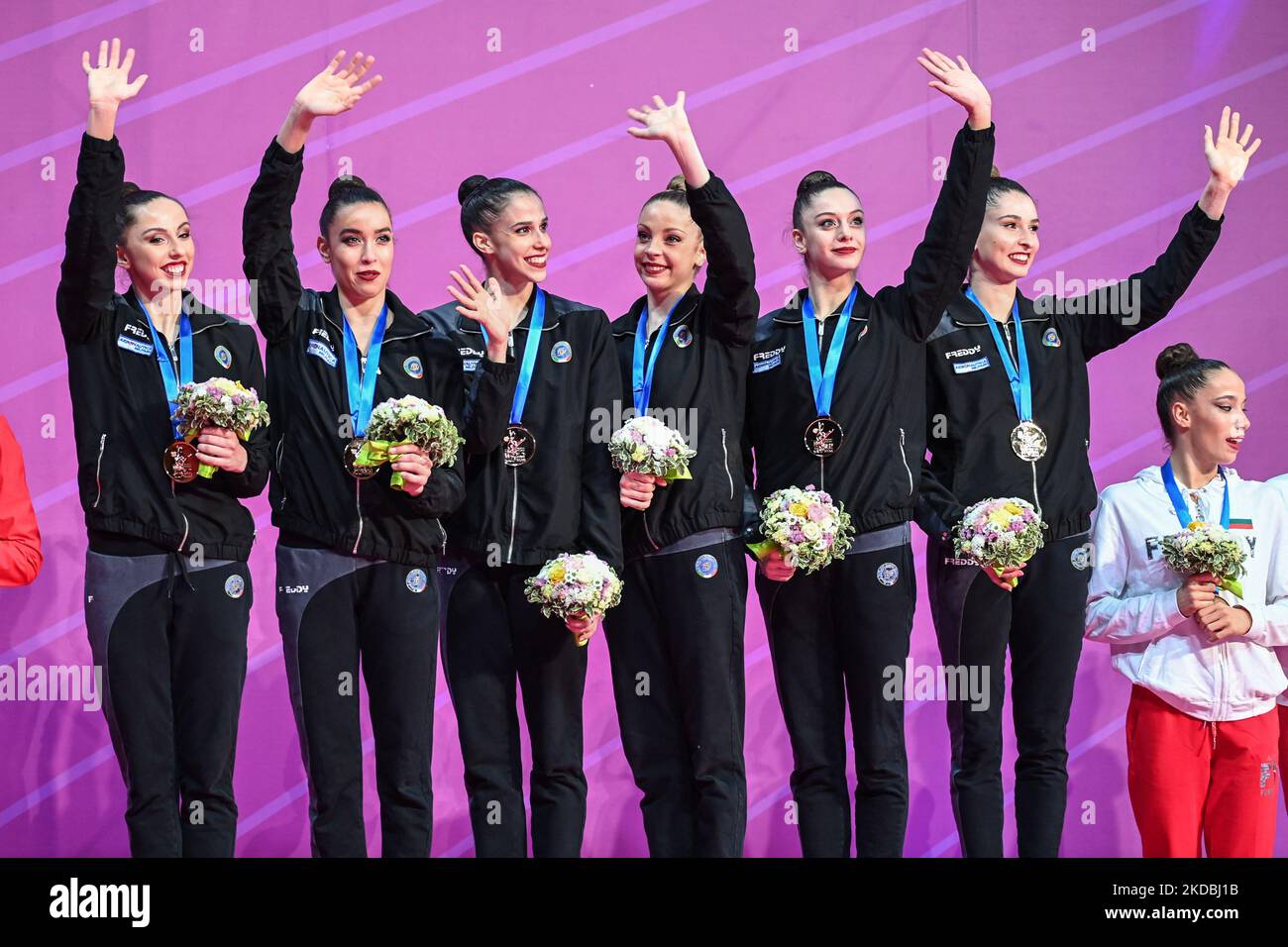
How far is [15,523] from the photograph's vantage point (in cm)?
489

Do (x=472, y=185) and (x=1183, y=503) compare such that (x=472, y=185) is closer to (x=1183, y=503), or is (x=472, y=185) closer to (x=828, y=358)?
(x=828, y=358)

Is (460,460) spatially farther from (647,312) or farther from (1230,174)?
(1230,174)

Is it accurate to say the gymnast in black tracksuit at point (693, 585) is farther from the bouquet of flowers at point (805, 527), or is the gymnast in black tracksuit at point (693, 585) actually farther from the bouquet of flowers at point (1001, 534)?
the bouquet of flowers at point (1001, 534)

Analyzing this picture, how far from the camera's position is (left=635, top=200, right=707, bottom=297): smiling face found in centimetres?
510

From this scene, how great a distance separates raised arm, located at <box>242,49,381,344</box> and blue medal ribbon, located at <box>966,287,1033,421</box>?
2.09 metres

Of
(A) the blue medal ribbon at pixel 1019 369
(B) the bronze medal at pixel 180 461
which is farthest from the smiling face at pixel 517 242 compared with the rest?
(A) the blue medal ribbon at pixel 1019 369

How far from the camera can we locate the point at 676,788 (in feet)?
15.8

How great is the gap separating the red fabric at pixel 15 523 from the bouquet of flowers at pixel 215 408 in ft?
2.24

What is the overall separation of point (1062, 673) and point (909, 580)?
582 mm

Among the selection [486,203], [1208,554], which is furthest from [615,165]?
[1208,554]

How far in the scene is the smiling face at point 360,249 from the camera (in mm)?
4859

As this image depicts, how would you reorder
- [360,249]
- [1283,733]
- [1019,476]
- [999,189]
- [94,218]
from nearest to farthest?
[94,218] → [360,249] → [1019,476] → [999,189] → [1283,733]

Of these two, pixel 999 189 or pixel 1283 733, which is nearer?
pixel 999 189

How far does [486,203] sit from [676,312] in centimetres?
68
